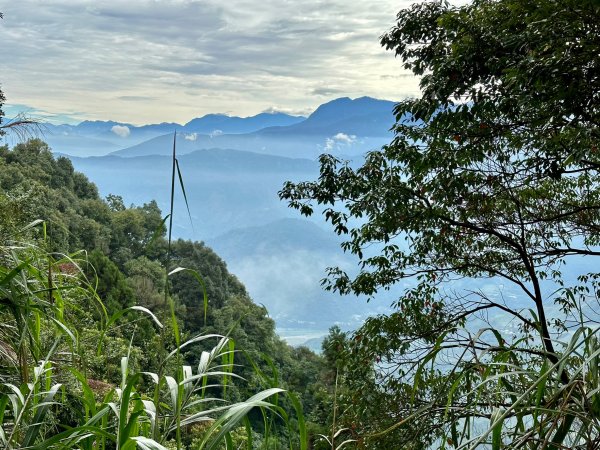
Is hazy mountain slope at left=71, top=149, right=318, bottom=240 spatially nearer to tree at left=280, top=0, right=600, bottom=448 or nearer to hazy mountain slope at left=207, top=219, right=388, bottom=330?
hazy mountain slope at left=207, top=219, right=388, bottom=330

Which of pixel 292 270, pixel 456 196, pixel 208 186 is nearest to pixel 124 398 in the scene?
pixel 456 196

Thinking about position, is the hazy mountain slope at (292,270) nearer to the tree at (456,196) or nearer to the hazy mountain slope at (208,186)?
the hazy mountain slope at (208,186)

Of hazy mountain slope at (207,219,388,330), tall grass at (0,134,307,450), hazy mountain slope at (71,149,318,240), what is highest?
hazy mountain slope at (71,149,318,240)

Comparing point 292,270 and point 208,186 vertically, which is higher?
point 208,186

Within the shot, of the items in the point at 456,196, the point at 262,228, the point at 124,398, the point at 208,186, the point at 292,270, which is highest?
the point at 208,186

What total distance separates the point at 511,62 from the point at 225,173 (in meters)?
194

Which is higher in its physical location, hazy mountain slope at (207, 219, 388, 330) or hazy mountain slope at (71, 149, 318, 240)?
hazy mountain slope at (71, 149, 318, 240)

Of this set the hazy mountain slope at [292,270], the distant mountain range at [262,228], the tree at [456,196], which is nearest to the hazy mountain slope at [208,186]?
the distant mountain range at [262,228]

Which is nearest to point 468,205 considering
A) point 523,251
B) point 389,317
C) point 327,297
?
point 523,251

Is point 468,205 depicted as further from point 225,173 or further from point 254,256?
point 225,173

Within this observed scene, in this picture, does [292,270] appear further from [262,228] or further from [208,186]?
[208,186]

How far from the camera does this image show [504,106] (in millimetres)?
3793

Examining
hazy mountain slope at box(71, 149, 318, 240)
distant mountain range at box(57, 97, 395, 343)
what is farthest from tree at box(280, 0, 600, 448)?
hazy mountain slope at box(71, 149, 318, 240)

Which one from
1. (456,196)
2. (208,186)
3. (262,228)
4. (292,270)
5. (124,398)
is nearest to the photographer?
(124,398)
